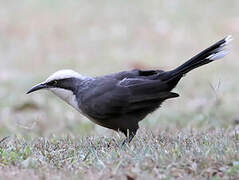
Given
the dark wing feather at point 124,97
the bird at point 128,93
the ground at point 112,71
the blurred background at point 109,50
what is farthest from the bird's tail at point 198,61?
the blurred background at point 109,50

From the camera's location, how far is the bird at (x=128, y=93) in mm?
6738

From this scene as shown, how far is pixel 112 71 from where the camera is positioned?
1491 cm

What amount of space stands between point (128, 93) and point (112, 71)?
8.17 m

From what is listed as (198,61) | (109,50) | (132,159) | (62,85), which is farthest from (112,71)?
(132,159)

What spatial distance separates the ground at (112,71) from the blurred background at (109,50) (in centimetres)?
3

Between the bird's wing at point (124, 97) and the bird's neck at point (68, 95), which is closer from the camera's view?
the bird's wing at point (124, 97)

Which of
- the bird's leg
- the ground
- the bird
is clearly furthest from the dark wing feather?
the ground

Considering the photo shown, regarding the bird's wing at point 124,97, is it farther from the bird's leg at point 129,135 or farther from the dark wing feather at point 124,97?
the bird's leg at point 129,135

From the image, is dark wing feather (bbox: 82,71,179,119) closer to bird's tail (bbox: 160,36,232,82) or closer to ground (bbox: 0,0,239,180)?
bird's tail (bbox: 160,36,232,82)

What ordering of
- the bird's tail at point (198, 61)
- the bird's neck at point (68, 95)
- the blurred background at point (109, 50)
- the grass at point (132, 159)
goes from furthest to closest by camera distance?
the blurred background at point (109, 50), the bird's neck at point (68, 95), the bird's tail at point (198, 61), the grass at point (132, 159)

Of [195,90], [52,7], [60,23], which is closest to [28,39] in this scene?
[60,23]

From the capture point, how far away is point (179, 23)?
62.8 feet

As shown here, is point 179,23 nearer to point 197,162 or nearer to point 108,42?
point 108,42

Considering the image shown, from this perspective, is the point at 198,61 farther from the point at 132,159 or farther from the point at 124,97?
the point at 132,159
